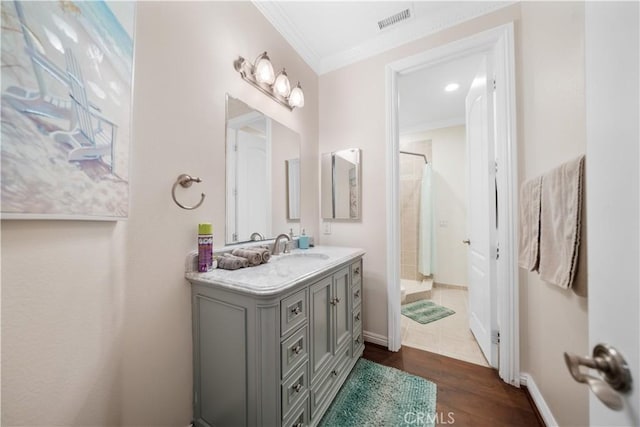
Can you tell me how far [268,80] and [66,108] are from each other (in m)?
1.13

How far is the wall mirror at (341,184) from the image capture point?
210cm

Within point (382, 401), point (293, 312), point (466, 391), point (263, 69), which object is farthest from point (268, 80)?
point (466, 391)

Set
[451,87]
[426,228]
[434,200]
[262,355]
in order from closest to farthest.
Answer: [262,355] → [451,87] → [426,228] → [434,200]

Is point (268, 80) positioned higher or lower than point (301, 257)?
higher

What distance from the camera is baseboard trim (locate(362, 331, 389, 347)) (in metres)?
1.98

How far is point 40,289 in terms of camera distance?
0.72m

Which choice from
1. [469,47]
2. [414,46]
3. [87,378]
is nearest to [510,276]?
[469,47]

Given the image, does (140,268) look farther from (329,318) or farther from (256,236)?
(329,318)

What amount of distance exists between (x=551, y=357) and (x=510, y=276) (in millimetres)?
483

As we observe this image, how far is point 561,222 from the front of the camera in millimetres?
969

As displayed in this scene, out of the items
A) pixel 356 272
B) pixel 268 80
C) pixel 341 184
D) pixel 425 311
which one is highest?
pixel 268 80

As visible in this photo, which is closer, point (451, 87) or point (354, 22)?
point (354, 22)

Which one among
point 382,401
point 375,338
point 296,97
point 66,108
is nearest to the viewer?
point 66,108

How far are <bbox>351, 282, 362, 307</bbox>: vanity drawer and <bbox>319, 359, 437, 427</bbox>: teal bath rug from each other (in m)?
0.47
